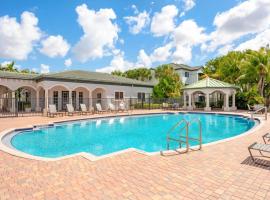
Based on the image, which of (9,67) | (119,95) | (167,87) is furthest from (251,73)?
(9,67)

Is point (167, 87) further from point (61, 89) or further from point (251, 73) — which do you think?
point (61, 89)

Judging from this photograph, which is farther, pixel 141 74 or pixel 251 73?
pixel 141 74

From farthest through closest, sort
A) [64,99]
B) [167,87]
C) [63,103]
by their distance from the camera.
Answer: [167,87], [64,99], [63,103]

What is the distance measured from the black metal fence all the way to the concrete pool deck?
677 inches

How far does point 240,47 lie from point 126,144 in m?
32.0

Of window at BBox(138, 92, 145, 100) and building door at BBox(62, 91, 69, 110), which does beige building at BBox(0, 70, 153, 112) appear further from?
window at BBox(138, 92, 145, 100)

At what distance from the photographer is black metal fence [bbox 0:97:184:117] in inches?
884

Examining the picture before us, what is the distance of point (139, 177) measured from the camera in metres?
4.34

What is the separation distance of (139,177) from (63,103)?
22032mm

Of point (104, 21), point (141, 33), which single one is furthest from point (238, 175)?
point (141, 33)

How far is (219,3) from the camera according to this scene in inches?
633

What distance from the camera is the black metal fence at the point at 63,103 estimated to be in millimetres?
22453

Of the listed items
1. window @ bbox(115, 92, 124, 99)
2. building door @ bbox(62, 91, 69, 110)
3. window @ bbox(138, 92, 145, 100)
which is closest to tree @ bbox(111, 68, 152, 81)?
window @ bbox(138, 92, 145, 100)

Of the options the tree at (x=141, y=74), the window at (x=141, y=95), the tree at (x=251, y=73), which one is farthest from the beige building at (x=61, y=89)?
the tree at (x=141, y=74)
